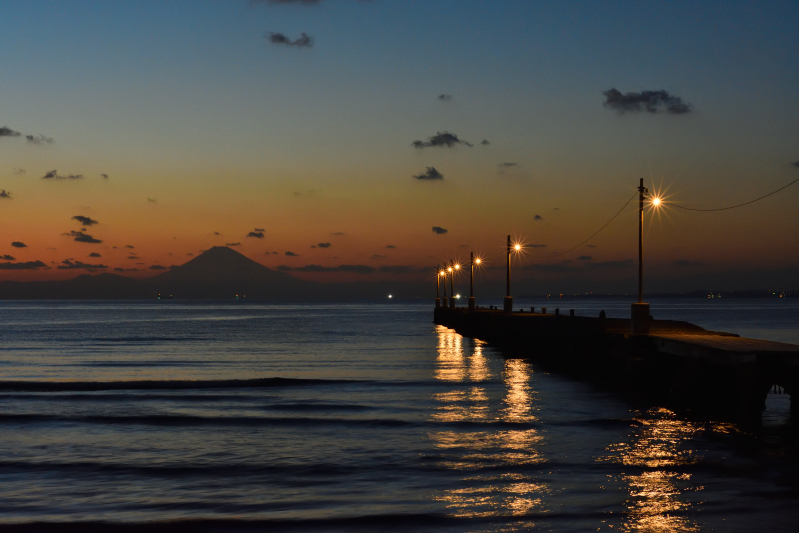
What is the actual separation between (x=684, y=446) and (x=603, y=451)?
203 cm

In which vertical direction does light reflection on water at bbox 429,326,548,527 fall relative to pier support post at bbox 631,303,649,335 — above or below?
below

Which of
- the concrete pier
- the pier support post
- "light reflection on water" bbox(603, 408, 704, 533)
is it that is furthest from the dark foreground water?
the pier support post

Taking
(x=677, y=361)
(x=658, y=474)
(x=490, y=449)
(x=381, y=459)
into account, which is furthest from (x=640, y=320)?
(x=381, y=459)

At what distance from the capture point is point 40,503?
42.7 ft

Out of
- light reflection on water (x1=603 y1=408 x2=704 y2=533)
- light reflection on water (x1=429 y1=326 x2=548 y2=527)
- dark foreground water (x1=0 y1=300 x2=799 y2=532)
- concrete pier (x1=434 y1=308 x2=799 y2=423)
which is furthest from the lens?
concrete pier (x1=434 y1=308 x2=799 y2=423)

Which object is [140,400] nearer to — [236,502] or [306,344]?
[236,502]

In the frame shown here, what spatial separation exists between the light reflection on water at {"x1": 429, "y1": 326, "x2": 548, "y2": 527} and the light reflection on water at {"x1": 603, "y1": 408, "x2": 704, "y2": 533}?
1661 millimetres

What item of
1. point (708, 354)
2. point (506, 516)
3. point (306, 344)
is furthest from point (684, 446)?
point (306, 344)

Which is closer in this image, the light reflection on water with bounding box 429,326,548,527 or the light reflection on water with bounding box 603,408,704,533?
the light reflection on water with bounding box 603,408,704,533

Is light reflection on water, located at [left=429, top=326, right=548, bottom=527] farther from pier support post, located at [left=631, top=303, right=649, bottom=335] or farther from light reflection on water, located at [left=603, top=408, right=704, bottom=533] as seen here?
pier support post, located at [left=631, top=303, right=649, bottom=335]

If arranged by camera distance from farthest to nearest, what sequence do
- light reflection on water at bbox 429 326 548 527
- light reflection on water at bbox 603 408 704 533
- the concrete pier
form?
the concrete pier, light reflection on water at bbox 429 326 548 527, light reflection on water at bbox 603 408 704 533

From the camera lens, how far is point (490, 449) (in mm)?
17719

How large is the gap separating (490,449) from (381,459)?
270cm

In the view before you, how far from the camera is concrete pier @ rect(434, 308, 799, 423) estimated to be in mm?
19125
